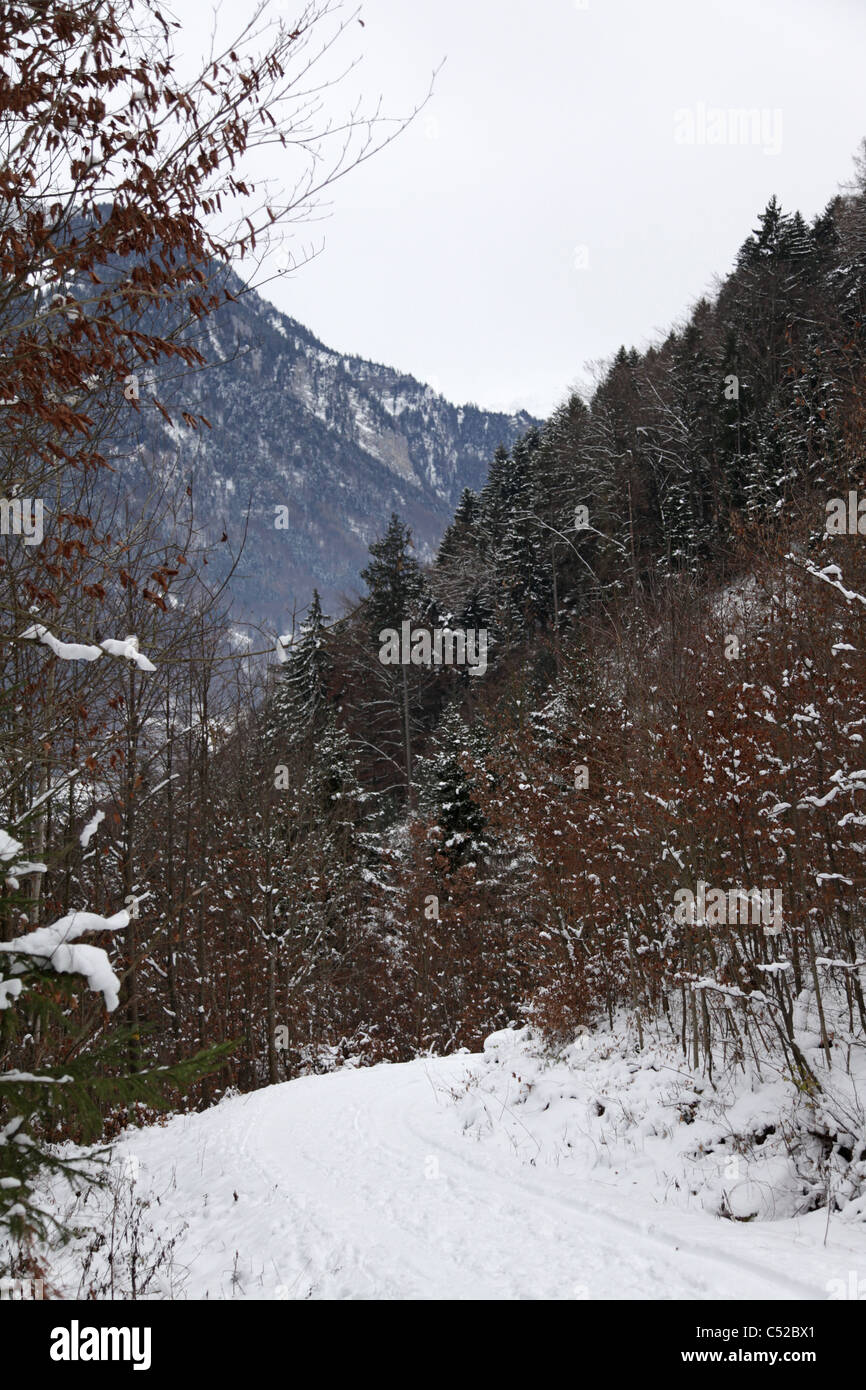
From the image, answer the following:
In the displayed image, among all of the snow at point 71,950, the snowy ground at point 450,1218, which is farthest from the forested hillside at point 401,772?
the snowy ground at point 450,1218

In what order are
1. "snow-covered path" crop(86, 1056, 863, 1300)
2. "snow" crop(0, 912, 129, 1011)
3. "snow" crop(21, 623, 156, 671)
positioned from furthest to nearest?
"snow-covered path" crop(86, 1056, 863, 1300)
"snow" crop(21, 623, 156, 671)
"snow" crop(0, 912, 129, 1011)

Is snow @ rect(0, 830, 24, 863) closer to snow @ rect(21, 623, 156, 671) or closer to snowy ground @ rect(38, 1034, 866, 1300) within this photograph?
snow @ rect(21, 623, 156, 671)

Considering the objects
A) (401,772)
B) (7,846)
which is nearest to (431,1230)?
(7,846)

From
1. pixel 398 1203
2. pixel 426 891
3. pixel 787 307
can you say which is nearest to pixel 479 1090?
pixel 398 1203

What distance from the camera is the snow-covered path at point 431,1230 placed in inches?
209

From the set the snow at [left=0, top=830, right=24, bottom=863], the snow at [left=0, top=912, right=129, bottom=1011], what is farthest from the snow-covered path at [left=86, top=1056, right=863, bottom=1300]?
the snow at [left=0, top=830, right=24, bottom=863]

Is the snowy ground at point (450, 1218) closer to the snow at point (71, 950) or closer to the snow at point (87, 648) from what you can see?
the snow at point (71, 950)

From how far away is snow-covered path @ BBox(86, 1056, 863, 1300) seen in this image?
Answer: 5312mm

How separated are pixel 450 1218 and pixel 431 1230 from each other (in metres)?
A: 0.34

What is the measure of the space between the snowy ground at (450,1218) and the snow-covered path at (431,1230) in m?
0.02

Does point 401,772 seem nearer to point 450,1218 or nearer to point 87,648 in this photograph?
point 450,1218

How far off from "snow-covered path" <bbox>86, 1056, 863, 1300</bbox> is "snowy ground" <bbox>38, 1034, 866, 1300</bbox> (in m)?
0.02
